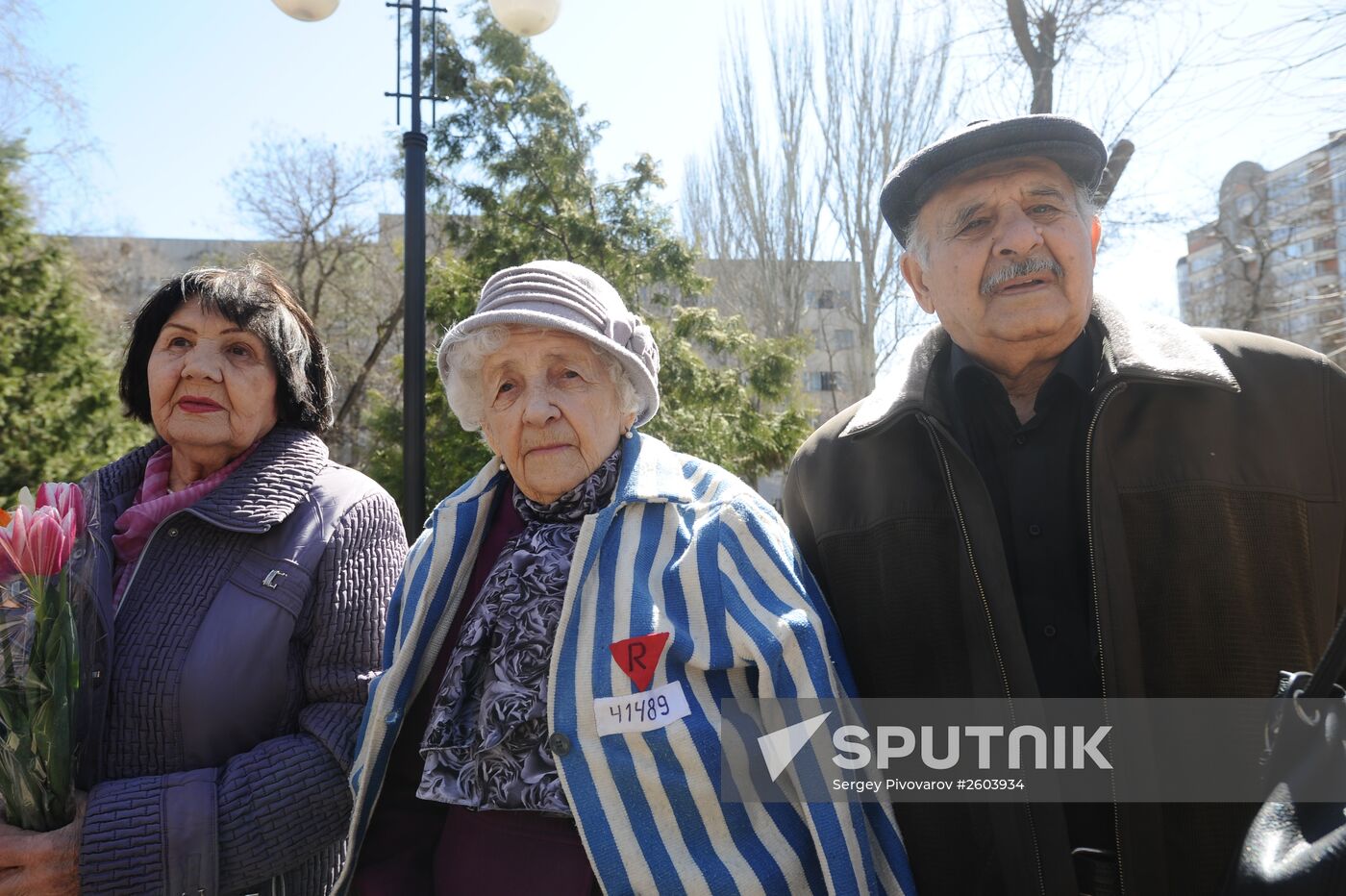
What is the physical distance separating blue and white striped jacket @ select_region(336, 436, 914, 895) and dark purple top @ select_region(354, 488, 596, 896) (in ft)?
0.26

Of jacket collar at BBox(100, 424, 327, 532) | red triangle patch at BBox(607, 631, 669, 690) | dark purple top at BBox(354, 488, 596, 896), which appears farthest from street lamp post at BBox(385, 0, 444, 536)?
red triangle patch at BBox(607, 631, 669, 690)

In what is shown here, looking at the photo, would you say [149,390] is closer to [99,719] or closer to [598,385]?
[99,719]

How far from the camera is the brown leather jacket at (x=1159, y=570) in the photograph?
1837 millimetres

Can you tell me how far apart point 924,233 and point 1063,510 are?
30.5 inches

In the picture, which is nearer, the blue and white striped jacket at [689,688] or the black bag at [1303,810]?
the black bag at [1303,810]

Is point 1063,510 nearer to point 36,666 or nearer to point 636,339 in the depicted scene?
point 636,339

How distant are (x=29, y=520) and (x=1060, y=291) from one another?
2306mm

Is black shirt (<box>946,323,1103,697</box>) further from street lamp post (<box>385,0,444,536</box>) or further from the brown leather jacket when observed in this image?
street lamp post (<box>385,0,444,536</box>)

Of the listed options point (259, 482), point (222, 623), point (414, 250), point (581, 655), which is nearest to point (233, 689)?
point (222, 623)

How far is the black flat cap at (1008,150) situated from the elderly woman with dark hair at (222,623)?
5.44 feet

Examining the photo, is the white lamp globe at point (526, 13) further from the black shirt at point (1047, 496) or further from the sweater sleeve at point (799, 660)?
the sweater sleeve at point (799, 660)

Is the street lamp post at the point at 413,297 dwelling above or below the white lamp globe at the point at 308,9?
below

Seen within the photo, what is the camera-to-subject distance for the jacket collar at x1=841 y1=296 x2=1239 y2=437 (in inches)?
75.2

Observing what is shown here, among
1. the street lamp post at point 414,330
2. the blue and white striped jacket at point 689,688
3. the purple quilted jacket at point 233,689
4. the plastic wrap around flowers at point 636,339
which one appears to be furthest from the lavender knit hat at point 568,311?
the street lamp post at point 414,330
